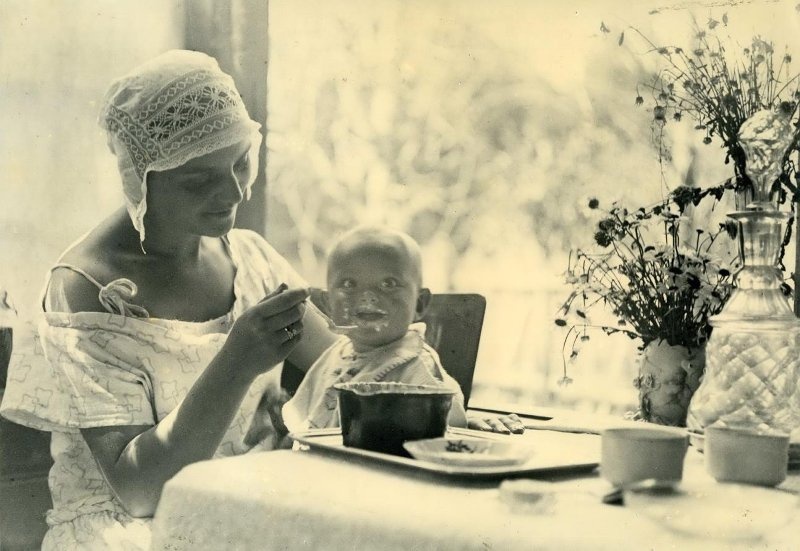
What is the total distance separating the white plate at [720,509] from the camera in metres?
0.64

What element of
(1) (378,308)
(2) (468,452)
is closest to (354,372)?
(1) (378,308)

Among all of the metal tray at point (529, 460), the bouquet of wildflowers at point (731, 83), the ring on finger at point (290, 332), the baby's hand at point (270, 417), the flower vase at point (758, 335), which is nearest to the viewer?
the metal tray at point (529, 460)

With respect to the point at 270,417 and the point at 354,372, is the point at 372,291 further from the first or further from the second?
the point at 270,417

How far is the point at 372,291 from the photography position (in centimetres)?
125

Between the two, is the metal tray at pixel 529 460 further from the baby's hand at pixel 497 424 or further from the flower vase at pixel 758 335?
the flower vase at pixel 758 335

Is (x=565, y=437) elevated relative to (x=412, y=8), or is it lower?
lower

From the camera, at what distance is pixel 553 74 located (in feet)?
5.25

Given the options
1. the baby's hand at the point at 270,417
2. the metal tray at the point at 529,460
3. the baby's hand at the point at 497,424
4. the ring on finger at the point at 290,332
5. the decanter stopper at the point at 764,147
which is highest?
the decanter stopper at the point at 764,147

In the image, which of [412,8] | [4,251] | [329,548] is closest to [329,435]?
[329,548]

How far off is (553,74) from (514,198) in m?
0.27

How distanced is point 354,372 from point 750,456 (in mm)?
646

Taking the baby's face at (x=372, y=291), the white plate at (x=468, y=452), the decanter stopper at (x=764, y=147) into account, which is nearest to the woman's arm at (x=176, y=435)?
the baby's face at (x=372, y=291)

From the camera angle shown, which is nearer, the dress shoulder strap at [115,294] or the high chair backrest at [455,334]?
the dress shoulder strap at [115,294]

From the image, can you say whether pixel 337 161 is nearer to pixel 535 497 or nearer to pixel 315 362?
pixel 315 362
